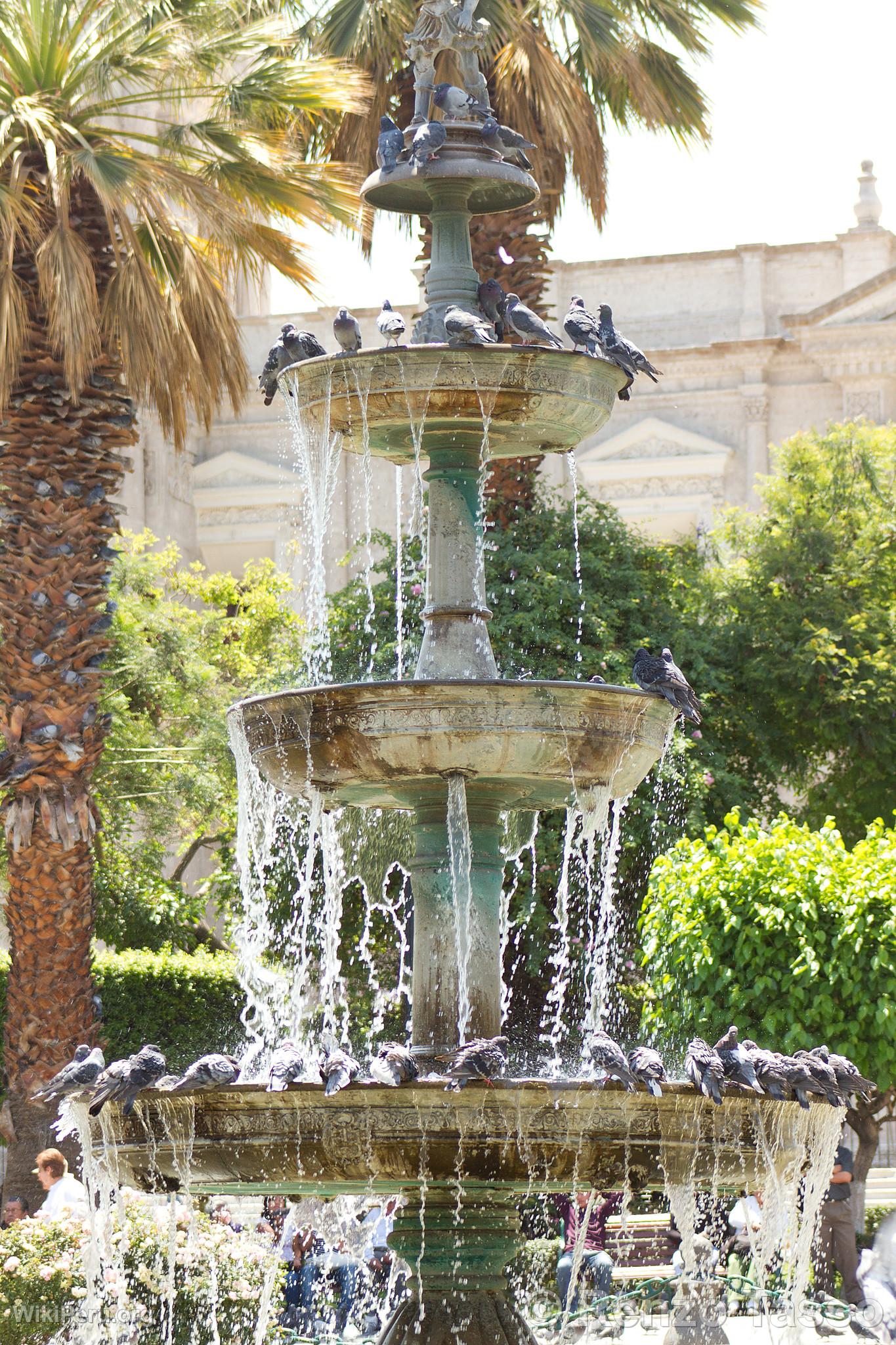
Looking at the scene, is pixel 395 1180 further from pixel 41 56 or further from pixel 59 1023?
pixel 41 56

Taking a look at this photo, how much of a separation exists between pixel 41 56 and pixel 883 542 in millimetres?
9787

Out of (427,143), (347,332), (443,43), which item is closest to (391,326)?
(347,332)

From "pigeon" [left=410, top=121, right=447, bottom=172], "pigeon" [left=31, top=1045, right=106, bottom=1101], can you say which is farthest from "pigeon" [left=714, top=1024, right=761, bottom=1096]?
"pigeon" [left=410, top=121, right=447, bottom=172]

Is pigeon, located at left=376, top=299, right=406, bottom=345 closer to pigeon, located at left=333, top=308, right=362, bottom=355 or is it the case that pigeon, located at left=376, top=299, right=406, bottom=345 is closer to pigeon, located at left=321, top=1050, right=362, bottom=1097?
pigeon, located at left=333, top=308, right=362, bottom=355

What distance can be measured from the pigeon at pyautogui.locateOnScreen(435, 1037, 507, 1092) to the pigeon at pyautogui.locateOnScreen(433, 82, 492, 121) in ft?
12.8

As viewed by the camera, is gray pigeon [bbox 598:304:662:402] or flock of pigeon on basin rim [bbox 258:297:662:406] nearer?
flock of pigeon on basin rim [bbox 258:297:662:406]

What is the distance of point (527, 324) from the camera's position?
7.61m

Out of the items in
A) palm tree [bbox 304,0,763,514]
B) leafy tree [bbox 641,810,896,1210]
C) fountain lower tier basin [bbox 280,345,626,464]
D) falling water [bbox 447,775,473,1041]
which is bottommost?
leafy tree [bbox 641,810,896,1210]

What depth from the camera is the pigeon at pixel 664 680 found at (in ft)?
23.7

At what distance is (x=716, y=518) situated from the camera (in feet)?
76.3

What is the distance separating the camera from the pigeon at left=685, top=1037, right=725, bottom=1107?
6312mm

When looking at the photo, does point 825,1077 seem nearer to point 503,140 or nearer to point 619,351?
point 619,351

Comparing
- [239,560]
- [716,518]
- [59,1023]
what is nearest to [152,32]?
[59,1023]

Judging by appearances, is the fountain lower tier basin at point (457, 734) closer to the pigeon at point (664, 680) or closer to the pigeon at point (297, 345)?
the pigeon at point (664, 680)
